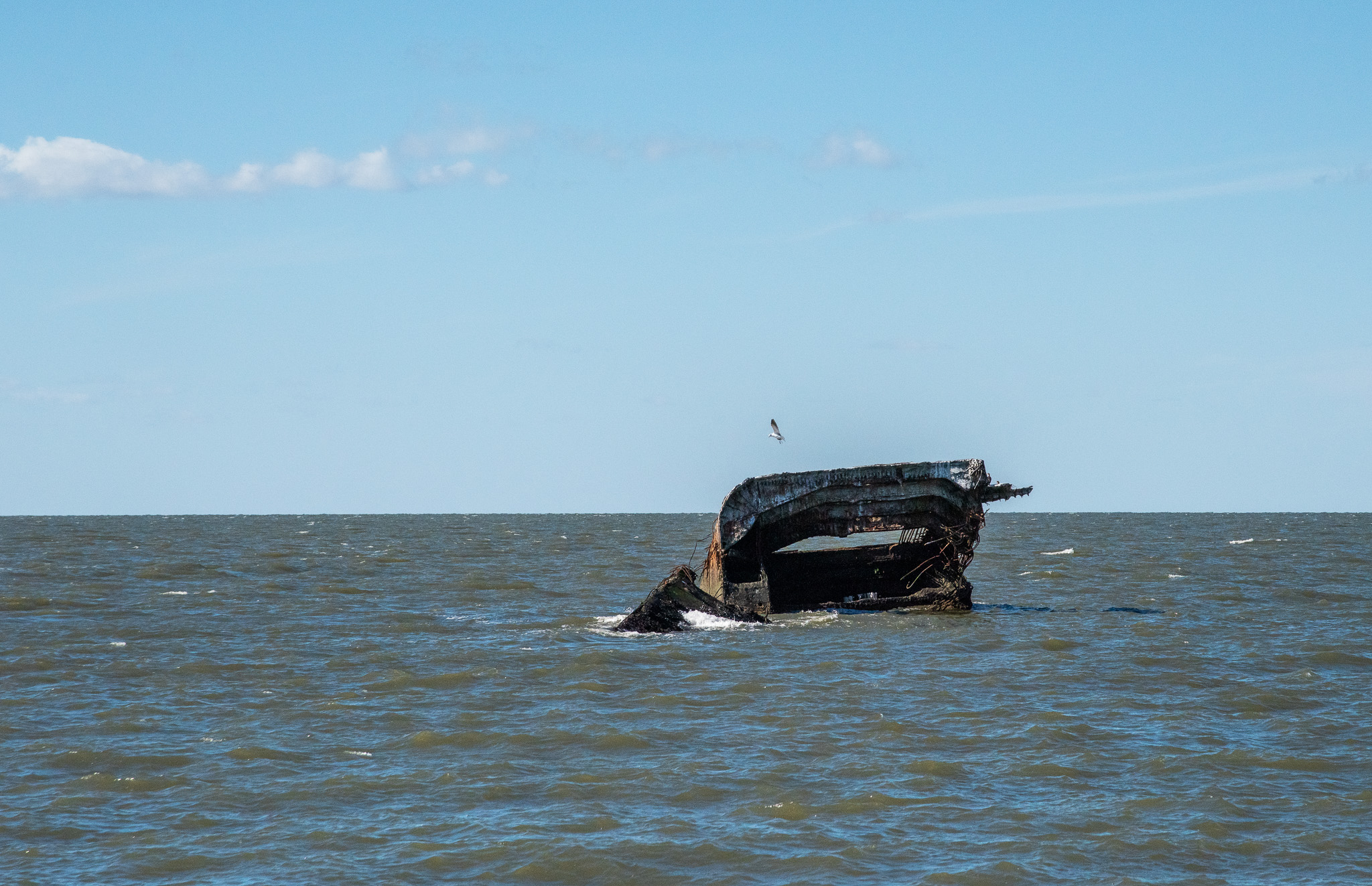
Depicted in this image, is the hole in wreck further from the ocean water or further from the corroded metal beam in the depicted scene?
the ocean water

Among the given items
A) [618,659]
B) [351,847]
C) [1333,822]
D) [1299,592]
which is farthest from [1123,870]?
[1299,592]

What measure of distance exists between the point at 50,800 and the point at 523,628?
1227 cm

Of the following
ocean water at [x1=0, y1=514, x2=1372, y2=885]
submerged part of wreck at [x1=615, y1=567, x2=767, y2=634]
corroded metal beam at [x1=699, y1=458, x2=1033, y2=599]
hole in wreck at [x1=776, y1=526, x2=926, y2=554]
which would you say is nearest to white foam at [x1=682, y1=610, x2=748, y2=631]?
submerged part of wreck at [x1=615, y1=567, x2=767, y2=634]

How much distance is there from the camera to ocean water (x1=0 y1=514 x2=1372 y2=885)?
9695 millimetres

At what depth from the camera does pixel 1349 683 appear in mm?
17031

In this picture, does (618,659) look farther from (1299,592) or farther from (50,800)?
(1299,592)

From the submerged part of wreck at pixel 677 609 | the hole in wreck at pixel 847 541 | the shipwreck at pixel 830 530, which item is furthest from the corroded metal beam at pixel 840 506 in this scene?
the hole in wreck at pixel 847 541

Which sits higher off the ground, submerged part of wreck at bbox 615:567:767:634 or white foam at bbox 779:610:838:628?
submerged part of wreck at bbox 615:567:767:634

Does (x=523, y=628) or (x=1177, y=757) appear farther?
(x=523, y=628)

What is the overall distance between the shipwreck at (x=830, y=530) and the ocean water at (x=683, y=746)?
2.58 ft

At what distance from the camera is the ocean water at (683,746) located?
9695 millimetres

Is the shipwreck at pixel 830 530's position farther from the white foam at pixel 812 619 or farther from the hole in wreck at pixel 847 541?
the hole in wreck at pixel 847 541

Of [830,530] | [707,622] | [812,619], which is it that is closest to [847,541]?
[812,619]

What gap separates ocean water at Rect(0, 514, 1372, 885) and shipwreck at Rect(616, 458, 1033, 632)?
79cm
